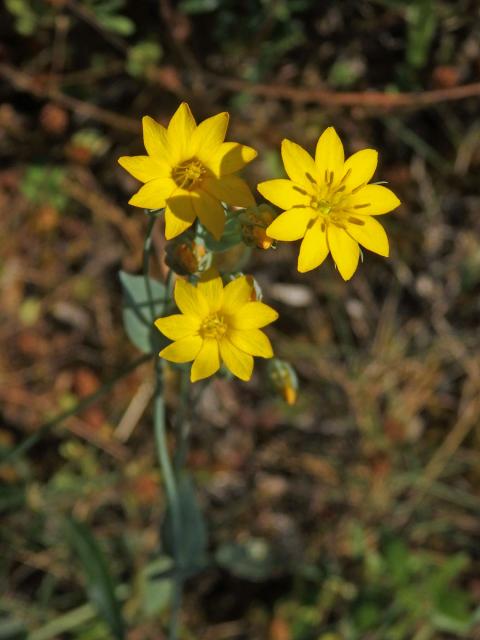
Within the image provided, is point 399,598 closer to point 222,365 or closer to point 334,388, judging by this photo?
point 334,388

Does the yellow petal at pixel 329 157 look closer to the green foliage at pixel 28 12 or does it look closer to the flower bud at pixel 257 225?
the flower bud at pixel 257 225

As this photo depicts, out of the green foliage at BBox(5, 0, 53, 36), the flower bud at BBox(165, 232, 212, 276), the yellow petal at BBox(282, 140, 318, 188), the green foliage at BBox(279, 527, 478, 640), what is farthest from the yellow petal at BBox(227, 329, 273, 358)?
the green foliage at BBox(5, 0, 53, 36)

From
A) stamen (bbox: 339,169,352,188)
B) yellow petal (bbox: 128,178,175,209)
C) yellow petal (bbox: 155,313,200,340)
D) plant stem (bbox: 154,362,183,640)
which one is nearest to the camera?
yellow petal (bbox: 128,178,175,209)

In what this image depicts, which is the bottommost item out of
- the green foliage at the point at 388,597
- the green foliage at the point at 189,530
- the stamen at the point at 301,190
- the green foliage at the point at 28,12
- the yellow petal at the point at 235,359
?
the green foliage at the point at 388,597

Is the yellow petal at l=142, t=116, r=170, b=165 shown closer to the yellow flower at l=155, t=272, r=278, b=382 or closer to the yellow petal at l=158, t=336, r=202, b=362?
the yellow flower at l=155, t=272, r=278, b=382

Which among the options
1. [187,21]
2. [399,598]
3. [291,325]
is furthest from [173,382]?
[187,21]

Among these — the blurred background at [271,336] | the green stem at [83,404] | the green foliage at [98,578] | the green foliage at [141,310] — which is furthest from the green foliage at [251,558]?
the green foliage at [141,310]
